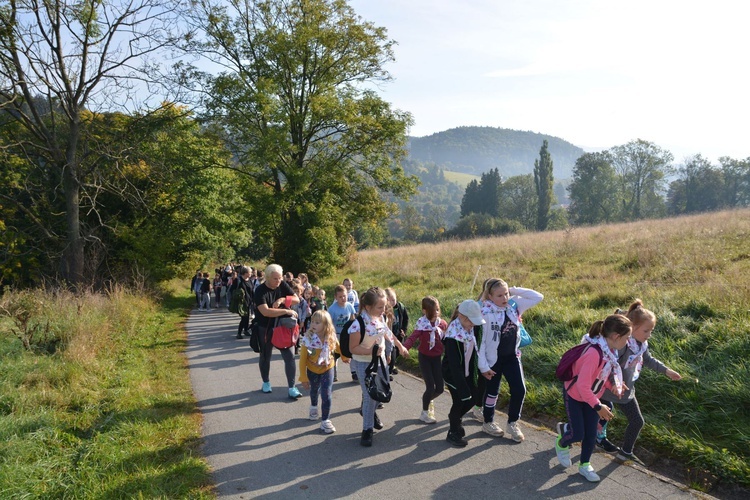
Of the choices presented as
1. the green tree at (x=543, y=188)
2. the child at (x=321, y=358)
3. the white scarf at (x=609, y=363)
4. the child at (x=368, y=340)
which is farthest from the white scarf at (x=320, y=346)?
the green tree at (x=543, y=188)

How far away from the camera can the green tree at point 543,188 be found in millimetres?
74375

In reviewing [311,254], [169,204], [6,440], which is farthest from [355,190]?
[6,440]

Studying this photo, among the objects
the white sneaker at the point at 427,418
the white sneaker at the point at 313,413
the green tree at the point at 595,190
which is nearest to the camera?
the white sneaker at the point at 427,418

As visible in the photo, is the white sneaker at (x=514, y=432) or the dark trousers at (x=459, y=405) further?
the white sneaker at (x=514, y=432)

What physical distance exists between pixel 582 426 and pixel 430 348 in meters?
1.87

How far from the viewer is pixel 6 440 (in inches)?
187

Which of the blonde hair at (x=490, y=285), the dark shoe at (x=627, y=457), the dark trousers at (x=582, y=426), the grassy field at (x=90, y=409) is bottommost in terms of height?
the dark shoe at (x=627, y=457)

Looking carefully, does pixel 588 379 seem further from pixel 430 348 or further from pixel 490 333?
pixel 430 348

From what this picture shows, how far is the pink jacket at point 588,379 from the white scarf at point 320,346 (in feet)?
8.93

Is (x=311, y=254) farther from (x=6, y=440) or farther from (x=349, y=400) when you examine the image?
(x=6, y=440)

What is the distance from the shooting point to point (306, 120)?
2036cm

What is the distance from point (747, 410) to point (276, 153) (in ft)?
56.0

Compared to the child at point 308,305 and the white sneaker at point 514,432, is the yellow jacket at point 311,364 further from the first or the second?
the child at point 308,305

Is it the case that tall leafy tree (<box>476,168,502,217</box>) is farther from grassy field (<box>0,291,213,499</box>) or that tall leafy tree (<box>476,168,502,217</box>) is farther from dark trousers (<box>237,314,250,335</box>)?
grassy field (<box>0,291,213,499</box>)
